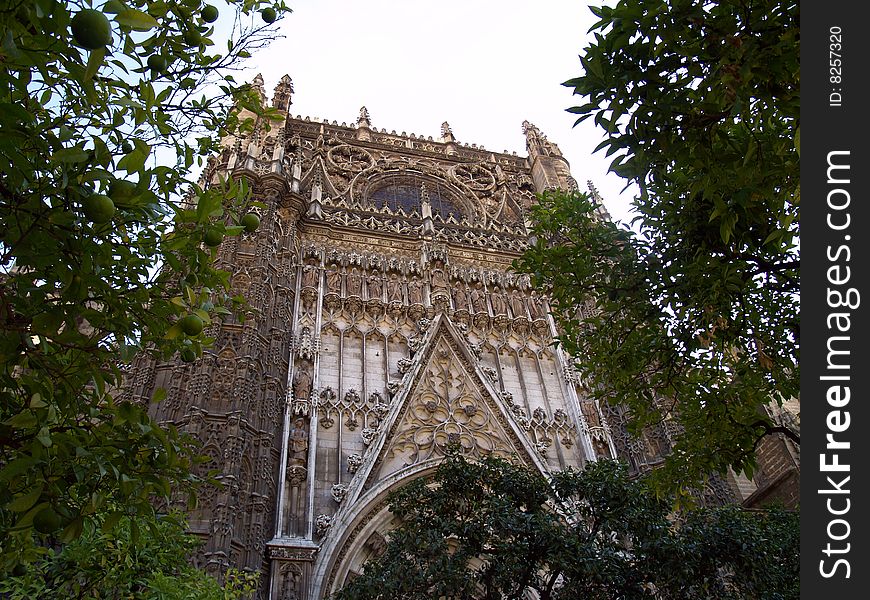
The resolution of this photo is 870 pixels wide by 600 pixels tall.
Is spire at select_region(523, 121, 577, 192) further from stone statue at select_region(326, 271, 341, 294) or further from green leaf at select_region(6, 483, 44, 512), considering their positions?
green leaf at select_region(6, 483, 44, 512)

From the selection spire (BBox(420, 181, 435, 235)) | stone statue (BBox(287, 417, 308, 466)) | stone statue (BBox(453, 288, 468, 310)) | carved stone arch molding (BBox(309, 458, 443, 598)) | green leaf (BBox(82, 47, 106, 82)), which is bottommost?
carved stone arch molding (BBox(309, 458, 443, 598))

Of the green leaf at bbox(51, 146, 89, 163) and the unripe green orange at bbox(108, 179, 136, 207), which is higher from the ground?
the green leaf at bbox(51, 146, 89, 163)

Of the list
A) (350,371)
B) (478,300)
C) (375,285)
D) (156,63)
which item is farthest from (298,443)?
(156,63)

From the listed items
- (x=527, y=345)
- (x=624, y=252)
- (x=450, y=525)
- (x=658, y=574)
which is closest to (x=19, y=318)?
(x=624, y=252)

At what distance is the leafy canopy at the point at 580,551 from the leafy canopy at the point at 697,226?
5.52 feet

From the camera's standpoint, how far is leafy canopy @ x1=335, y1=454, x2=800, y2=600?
7250 mm

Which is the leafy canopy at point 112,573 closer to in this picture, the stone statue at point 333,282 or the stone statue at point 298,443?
the stone statue at point 298,443

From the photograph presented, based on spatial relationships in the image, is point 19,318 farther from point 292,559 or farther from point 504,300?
point 504,300

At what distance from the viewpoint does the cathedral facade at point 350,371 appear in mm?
9750

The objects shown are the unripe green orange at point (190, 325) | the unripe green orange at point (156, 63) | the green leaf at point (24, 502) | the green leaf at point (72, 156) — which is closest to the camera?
the green leaf at point (24, 502)

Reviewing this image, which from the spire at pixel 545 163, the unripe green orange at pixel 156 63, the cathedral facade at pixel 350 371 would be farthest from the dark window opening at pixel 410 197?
the unripe green orange at pixel 156 63

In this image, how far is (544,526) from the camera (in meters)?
7.55

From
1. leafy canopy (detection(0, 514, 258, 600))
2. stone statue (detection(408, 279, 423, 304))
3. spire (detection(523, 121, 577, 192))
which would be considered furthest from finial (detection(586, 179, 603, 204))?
leafy canopy (detection(0, 514, 258, 600))

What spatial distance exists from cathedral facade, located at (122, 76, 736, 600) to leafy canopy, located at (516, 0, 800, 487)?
→ 529 centimetres
